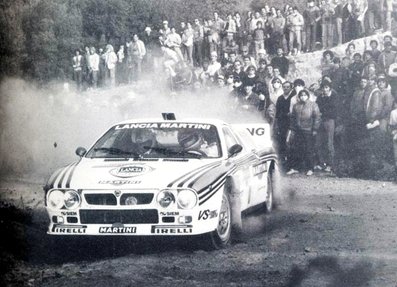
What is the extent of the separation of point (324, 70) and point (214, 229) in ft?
17.4

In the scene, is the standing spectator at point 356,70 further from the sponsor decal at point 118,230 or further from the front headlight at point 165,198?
the sponsor decal at point 118,230

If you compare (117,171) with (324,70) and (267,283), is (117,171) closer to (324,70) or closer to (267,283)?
(267,283)

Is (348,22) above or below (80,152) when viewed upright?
above

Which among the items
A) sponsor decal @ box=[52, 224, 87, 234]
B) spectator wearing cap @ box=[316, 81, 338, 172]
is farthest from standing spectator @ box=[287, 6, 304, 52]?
sponsor decal @ box=[52, 224, 87, 234]

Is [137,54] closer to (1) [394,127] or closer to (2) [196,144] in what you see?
(2) [196,144]

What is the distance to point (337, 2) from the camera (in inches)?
439

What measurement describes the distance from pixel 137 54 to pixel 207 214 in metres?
4.75

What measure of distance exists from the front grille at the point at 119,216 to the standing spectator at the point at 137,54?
4.56m

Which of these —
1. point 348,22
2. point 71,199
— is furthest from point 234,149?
point 348,22

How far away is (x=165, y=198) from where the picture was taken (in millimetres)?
6340

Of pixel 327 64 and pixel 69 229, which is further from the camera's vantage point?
pixel 327 64

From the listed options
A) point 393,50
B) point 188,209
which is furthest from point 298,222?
point 393,50

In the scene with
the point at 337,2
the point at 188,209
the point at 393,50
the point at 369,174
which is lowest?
the point at 369,174

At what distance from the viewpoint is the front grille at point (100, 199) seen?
21.0ft
